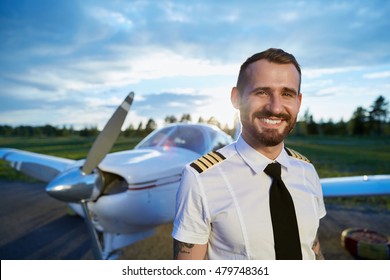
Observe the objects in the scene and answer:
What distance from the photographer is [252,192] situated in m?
1.35

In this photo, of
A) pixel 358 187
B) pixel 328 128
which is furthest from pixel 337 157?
pixel 328 128

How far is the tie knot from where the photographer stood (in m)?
1.42

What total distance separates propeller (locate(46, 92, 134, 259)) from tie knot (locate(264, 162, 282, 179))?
2.56 metres

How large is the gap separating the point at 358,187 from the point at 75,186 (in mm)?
4529

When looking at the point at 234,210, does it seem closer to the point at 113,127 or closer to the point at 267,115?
the point at 267,115

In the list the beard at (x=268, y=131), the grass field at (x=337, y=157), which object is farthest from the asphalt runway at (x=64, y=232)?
the beard at (x=268, y=131)

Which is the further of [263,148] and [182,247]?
[263,148]

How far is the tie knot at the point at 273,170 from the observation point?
4.64 ft

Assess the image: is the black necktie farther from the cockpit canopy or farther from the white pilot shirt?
the cockpit canopy

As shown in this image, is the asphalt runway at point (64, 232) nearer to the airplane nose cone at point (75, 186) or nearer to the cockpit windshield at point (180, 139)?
the airplane nose cone at point (75, 186)

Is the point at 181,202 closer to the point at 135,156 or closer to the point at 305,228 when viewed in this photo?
the point at 305,228

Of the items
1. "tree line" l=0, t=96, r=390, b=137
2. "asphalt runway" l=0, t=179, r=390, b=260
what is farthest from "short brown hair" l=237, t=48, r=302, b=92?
"tree line" l=0, t=96, r=390, b=137
